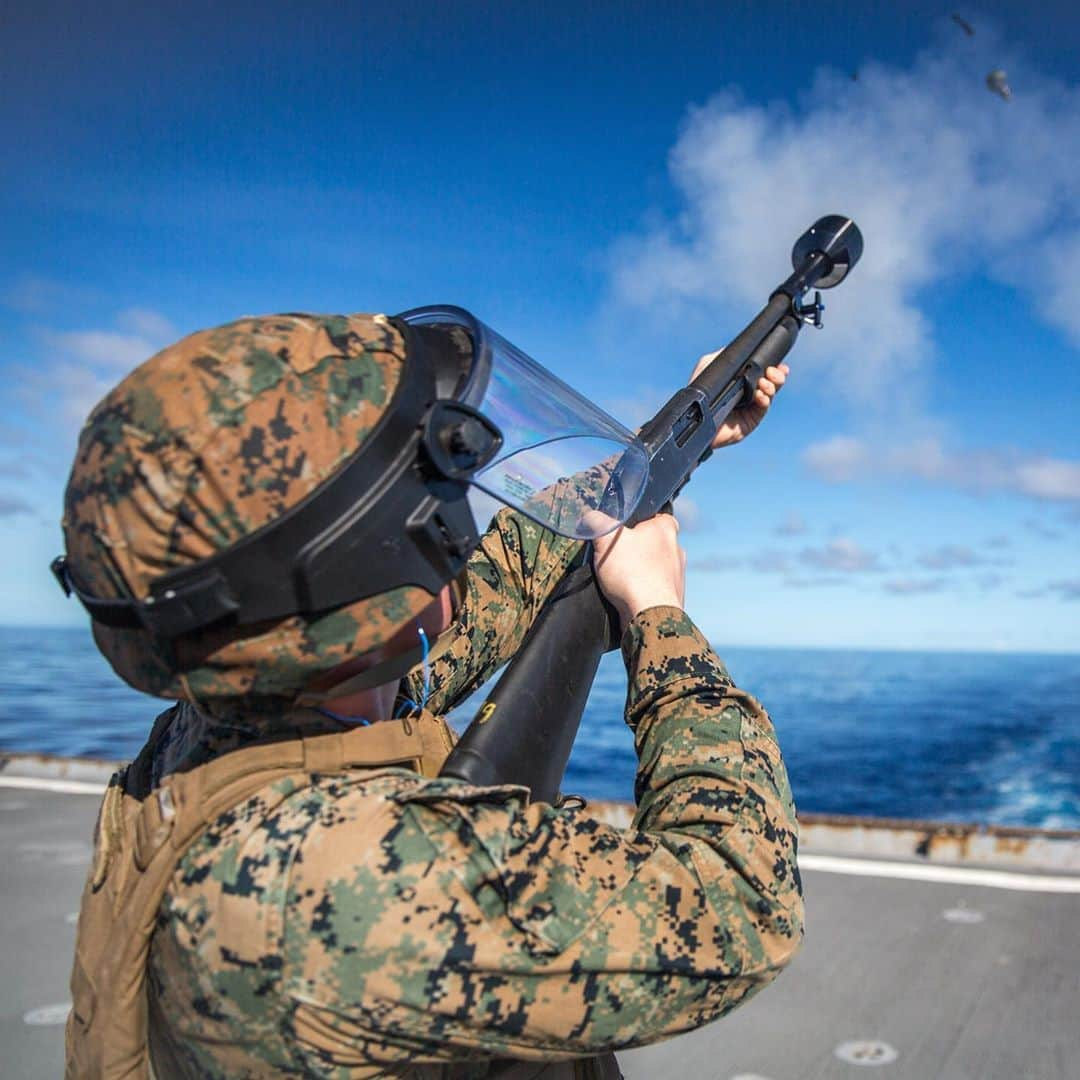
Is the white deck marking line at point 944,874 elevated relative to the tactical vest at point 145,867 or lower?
lower

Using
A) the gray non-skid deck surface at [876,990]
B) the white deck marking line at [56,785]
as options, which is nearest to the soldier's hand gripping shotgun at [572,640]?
the gray non-skid deck surface at [876,990]

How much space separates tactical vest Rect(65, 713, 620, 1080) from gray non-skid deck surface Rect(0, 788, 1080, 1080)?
180 centimetres

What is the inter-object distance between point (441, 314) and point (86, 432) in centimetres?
54

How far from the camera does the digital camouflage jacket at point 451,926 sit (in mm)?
1002

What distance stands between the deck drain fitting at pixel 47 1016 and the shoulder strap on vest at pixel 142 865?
6.58 feet

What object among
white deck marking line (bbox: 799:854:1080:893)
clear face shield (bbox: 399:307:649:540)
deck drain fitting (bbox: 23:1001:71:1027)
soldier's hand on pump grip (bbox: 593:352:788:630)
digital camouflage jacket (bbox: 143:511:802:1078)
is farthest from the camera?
white deck marking line (bbox: 799:854:1080:893)

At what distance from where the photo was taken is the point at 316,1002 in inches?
39.6

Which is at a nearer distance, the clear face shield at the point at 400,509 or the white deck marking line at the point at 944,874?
the clear face shield at the point at 400,509

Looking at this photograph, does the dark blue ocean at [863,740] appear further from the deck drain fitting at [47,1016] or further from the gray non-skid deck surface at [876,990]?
the deck drain fitting at [47,1016]

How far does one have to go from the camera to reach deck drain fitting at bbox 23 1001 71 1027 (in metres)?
2.93

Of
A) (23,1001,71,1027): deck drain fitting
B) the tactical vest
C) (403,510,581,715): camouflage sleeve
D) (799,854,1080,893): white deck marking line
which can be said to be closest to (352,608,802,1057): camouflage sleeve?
the tactical vest

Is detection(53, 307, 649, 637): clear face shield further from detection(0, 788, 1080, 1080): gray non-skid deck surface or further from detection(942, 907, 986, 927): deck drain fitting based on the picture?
detection(942, 907, 986, 927): deck drain fitting

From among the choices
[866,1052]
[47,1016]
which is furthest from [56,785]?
[866,1052]

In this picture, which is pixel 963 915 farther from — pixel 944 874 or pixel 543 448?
pixel 543 448
